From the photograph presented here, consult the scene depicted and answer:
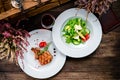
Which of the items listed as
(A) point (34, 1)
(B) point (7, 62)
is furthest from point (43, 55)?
(A) point (34, 1)

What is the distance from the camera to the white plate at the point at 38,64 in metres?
1.75

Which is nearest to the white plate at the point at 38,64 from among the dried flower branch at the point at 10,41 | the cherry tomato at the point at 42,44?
the cherry tomato at the point at 42,44

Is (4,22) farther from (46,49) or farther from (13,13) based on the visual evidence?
(46,49)

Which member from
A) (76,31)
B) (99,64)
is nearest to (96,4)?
(76,31)

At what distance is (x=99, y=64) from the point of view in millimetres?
1781

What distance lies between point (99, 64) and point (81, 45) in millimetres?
133

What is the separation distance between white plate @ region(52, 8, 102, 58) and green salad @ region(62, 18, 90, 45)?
2 cm

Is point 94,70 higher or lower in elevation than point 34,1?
lower

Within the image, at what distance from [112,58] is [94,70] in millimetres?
105

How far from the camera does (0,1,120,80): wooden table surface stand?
5.82 ft

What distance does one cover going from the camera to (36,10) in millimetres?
1735

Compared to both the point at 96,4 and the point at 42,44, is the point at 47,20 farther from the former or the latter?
the point at 96,4

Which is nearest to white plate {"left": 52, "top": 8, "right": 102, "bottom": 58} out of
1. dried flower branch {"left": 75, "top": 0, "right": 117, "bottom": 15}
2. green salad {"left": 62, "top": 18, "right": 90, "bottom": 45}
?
green salad {"left": 62, "top": 18, "right": 90, "bottom": 45}

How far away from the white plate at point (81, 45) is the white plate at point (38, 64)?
0.04 m
